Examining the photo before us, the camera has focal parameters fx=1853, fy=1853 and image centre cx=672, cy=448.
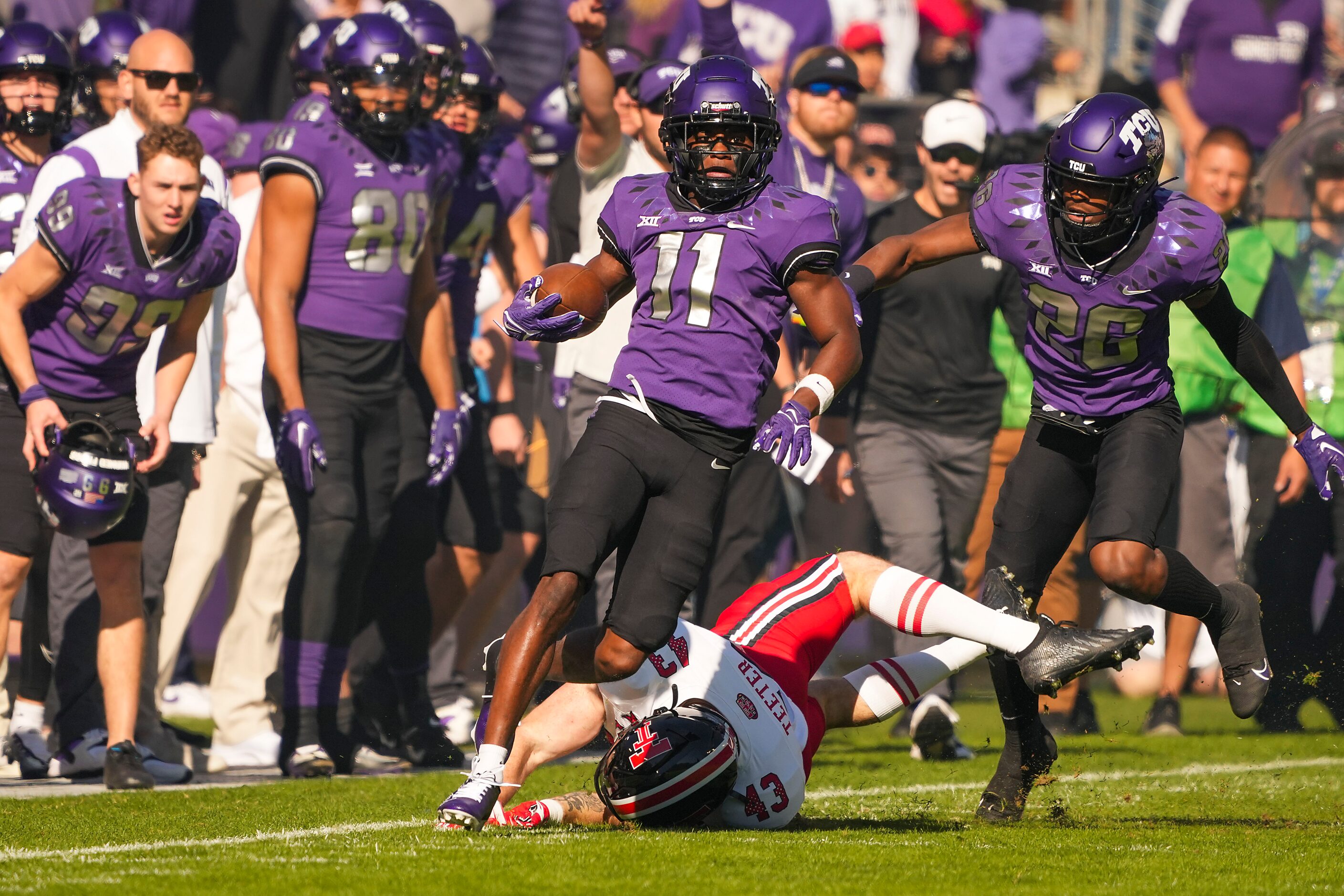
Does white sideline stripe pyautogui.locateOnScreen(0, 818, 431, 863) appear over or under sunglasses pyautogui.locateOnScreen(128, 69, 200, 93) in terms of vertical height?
under

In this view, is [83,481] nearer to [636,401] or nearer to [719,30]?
[636,401]

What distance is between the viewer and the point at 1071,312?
5.48 metres

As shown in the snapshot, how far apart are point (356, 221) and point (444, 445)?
35.6 inches

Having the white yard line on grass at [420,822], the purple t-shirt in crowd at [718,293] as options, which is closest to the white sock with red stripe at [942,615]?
the purple t-shirt in crowd at [718,293]

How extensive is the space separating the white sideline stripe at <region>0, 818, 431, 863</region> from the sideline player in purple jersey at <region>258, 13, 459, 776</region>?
4.61 ft

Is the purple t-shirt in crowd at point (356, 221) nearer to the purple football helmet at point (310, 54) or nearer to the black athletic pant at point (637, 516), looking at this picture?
the purple football helmet at point (310, 54)

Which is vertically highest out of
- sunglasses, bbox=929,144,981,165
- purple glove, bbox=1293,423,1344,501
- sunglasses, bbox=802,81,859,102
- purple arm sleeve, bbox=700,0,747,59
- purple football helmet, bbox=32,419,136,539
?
purple arm sleeve, bbox=700,0,747,59

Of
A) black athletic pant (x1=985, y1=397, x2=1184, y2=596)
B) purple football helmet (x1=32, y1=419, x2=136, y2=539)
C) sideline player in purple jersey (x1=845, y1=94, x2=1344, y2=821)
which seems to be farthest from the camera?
purple football helmet (x1=32, y1=419, x2=136, y2=539)

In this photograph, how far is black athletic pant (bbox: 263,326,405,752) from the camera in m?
6.67

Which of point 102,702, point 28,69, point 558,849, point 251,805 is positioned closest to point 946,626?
point 558,849

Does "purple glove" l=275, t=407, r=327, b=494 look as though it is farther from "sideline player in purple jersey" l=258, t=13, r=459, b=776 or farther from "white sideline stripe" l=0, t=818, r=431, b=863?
"white sideline stripe" l=0, t=818, r=431, b=863

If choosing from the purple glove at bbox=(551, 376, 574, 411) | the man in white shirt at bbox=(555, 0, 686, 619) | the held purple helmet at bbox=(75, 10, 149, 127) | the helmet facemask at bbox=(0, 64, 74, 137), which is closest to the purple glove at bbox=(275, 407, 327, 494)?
the man in white shirt at bbox=(555, 0, 686, 619)

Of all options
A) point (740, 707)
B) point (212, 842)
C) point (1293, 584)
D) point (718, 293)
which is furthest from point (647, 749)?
point (1293, 584)

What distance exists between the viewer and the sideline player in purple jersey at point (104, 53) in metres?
7.85
